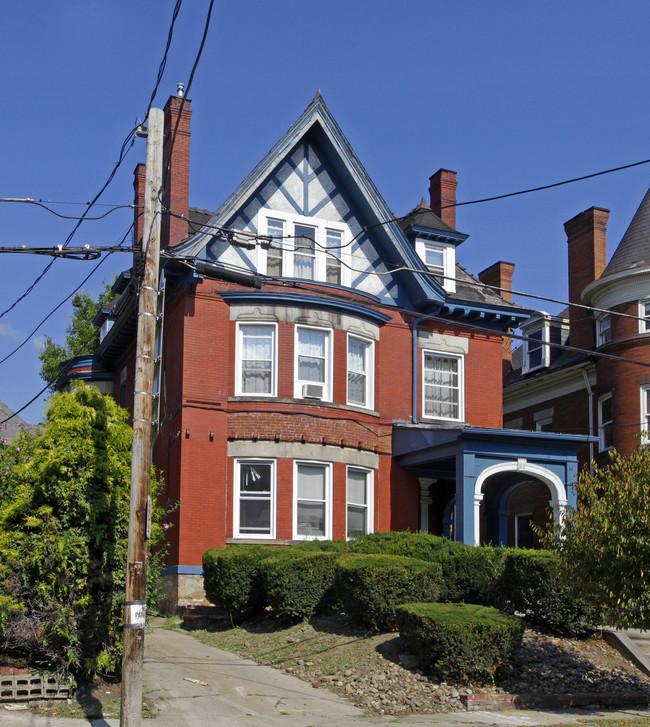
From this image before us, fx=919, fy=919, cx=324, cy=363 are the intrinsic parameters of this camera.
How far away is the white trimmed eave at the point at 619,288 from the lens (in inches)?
1181

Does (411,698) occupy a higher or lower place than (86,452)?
lower

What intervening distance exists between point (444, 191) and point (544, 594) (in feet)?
53.5

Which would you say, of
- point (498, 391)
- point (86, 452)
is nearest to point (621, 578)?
point (86, 452)

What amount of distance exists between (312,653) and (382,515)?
28.2 ft

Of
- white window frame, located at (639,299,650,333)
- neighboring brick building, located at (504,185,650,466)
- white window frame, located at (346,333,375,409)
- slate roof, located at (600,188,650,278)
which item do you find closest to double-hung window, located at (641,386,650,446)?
neighboring brick building, located at (504,185,650,466)

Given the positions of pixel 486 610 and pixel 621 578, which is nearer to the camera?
pixel 621 578

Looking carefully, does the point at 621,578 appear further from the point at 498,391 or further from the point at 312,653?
the point at 498,391

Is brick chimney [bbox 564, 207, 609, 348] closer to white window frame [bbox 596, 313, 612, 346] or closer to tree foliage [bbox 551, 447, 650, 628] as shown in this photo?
white window frame [bbox 596, 313, 612, 346]

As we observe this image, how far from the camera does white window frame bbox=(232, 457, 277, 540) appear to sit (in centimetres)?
2178

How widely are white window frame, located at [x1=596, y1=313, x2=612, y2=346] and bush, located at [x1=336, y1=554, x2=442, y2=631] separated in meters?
18.1

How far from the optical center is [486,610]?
47.8 feet

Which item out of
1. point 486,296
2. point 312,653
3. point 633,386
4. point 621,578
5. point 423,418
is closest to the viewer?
point 621,578

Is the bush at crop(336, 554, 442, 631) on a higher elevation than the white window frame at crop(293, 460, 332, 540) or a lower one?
lower

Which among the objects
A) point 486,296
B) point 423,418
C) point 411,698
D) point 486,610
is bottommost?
point 411,698
